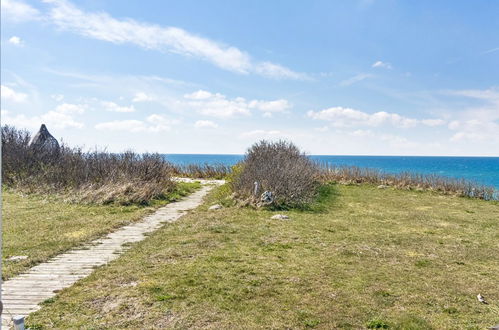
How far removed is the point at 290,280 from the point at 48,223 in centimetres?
825

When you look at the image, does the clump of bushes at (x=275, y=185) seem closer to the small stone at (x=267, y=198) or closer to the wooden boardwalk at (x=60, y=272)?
the small stone at (x=267, y=198)

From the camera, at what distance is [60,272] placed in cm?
733

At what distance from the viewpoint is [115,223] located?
39.2ft

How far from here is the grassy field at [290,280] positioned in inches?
215

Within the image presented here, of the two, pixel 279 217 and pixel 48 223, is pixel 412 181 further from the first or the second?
pixel 48 223

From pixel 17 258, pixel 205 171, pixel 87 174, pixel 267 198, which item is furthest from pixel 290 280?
pixel 205 171

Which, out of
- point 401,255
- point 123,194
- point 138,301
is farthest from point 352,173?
point 138,301

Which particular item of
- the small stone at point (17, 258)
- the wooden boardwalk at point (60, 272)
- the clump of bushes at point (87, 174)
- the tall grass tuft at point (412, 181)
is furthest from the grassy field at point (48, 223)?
the tall grass tuft at point (412, 181)

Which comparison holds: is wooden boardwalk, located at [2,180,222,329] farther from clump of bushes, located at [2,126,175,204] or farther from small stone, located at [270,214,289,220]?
clump of bushes, located at [2,126,175,204]

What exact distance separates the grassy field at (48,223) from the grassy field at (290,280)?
1.73 m

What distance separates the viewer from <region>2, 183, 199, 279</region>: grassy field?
8.58 meters

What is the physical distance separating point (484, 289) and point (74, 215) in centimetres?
1188

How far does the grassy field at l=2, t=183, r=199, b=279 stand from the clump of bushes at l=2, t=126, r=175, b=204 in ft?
2.54

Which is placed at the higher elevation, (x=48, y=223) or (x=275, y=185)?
(x=275, y=185)
